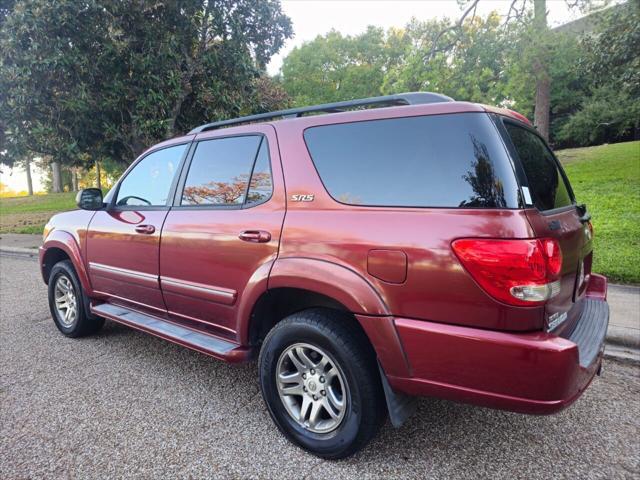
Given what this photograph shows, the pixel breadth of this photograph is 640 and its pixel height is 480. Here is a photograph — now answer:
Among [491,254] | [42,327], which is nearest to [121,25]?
[42,327]

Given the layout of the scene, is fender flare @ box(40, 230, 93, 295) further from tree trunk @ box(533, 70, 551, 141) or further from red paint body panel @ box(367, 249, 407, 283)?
tree trunk @ box(533, 70, 551, 141)

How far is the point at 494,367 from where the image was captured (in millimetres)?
1829

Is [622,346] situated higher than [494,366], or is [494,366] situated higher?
[494,366]

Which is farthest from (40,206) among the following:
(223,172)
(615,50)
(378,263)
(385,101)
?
(378,263)

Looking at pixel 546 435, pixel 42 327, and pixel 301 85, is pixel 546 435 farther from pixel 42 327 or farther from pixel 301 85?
pixel 301 85

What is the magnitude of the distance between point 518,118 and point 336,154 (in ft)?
3.46

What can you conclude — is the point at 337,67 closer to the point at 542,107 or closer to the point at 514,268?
the point at 542,107

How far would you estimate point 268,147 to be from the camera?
8.88 feet

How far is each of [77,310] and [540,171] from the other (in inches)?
162

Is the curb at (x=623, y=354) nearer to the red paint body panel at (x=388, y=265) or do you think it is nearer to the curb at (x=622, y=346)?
the curb at (x=622, y=346)

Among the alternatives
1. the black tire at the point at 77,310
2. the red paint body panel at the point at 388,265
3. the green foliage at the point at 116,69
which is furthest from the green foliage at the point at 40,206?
the red paint body panel at the point at 388,265

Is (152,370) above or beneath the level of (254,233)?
beneath

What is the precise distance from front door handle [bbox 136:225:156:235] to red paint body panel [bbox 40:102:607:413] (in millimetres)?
177

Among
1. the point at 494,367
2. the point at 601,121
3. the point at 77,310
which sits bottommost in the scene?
the point at 77,310
